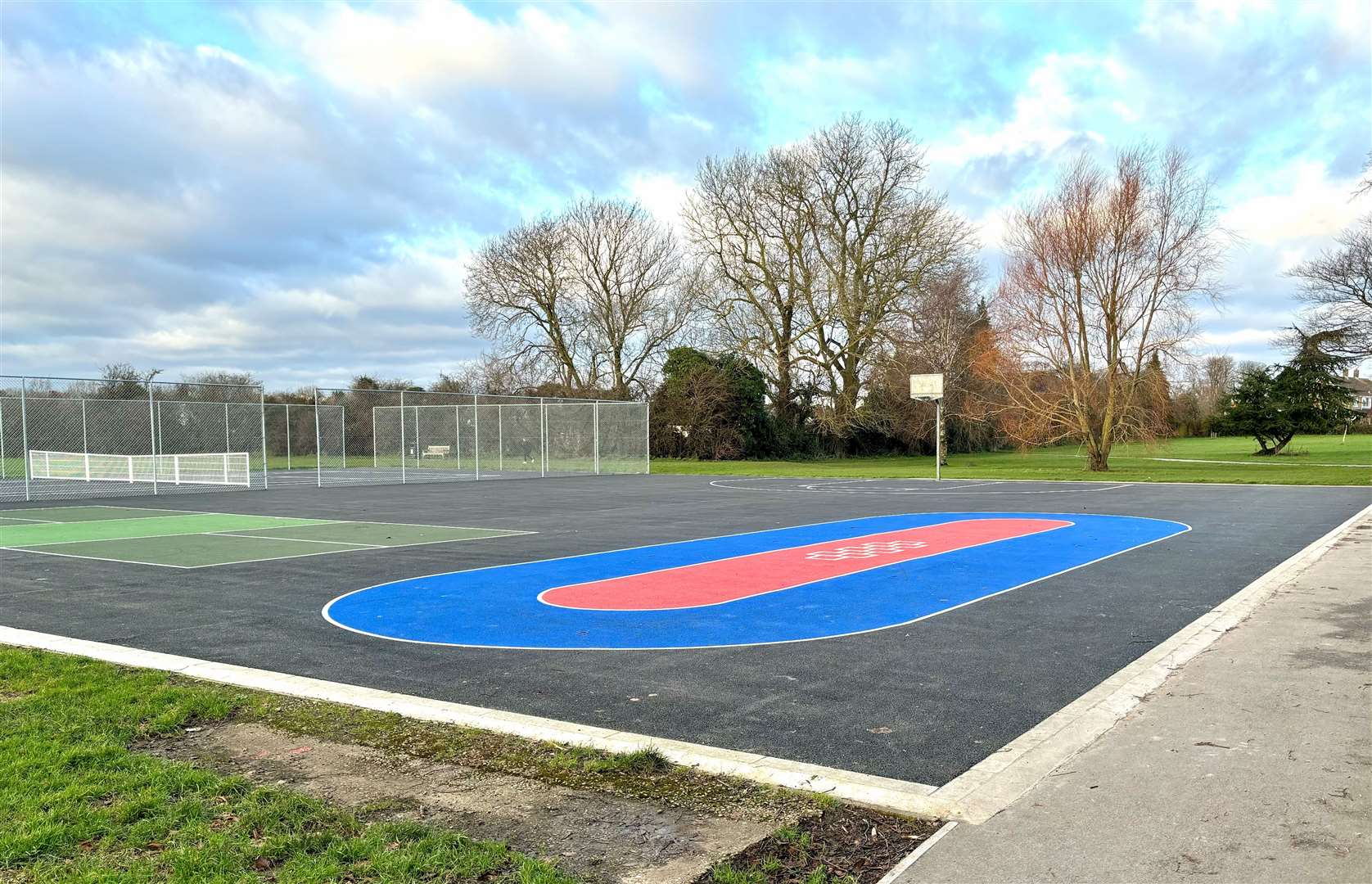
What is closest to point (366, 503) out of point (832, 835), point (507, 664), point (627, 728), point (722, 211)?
point (507, 664)

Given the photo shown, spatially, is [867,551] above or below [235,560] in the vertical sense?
below

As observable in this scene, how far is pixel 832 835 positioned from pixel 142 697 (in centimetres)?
402

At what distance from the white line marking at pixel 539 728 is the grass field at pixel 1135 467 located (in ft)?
87.0

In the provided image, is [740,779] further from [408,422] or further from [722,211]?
[722,211]

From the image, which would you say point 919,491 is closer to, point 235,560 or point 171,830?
point 235,560

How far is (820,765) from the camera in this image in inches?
164

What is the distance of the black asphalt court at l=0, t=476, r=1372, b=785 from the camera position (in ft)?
15.8

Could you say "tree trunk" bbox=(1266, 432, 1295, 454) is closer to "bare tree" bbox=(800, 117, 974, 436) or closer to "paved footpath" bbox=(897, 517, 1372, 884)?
"bare tree" bbox=(800, 117, 974, 436)

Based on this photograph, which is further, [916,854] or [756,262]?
[756,262]

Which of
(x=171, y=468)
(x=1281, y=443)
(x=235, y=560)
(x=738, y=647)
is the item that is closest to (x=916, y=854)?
(x=738, y=647)

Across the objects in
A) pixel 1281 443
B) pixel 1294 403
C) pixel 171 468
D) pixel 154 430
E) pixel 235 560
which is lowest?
pixel 235 560

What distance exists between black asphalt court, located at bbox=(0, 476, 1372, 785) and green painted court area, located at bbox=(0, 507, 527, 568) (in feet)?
1.82

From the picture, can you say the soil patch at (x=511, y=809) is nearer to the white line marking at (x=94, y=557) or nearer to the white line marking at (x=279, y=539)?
the white line marking at (x=94, y=557)

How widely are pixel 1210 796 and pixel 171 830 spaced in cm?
400
